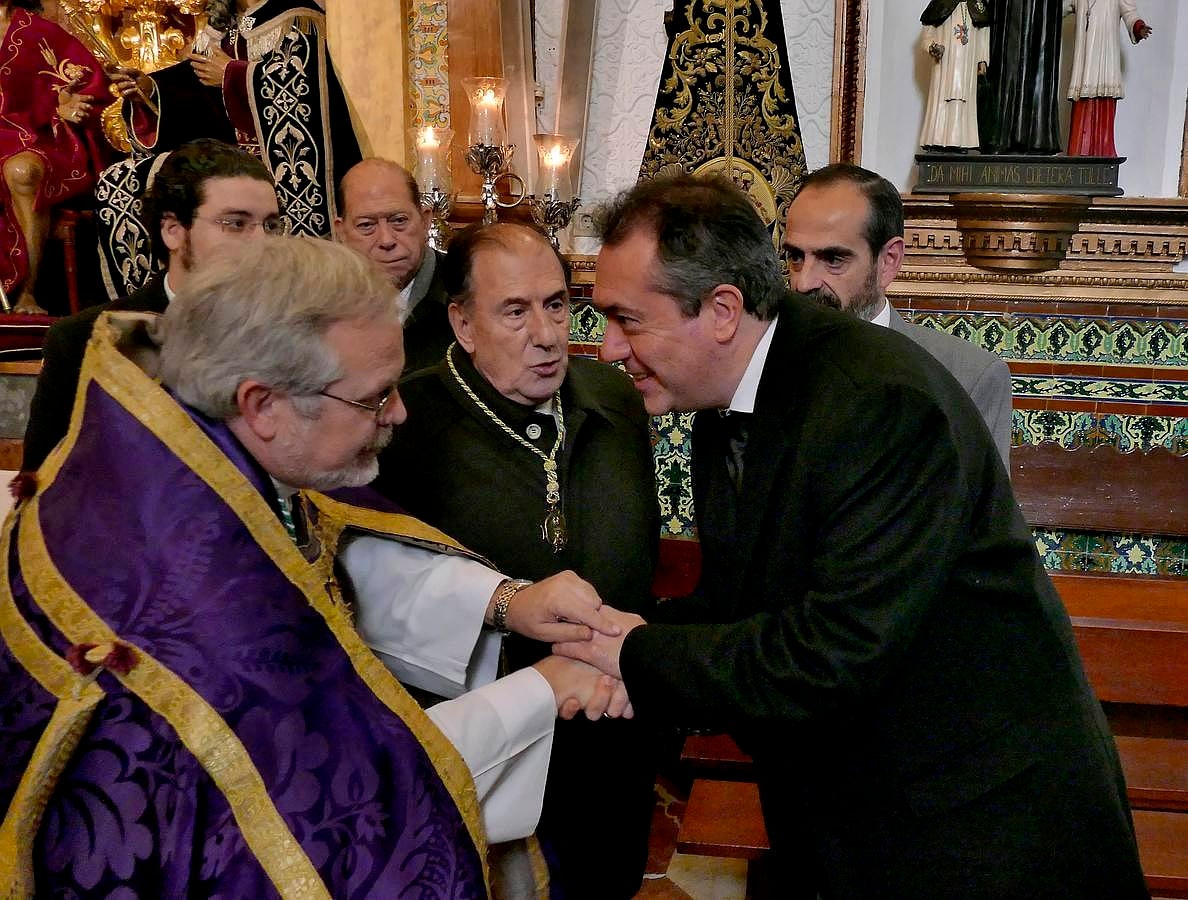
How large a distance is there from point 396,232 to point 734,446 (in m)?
2.13

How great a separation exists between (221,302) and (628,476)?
4.19 ft

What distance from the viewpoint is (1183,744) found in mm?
3172

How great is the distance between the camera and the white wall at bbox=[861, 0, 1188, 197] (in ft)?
19.0

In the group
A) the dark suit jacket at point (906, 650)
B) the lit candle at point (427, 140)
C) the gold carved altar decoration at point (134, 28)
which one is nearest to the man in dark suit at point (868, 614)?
the dark suit jacket at point (906, 650)

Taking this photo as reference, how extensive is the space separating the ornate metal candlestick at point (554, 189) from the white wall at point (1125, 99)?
1.71m

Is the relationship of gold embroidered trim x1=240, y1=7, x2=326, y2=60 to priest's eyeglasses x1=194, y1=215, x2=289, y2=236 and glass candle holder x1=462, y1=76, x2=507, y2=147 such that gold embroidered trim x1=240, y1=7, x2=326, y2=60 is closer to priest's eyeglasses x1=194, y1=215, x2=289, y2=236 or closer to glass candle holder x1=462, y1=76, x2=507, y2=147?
glass candle holder x1=462, y1=76, x2=507, y2=147

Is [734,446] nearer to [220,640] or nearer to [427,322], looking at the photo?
[220,640]

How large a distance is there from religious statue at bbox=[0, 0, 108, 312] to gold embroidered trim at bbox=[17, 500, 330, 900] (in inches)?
223

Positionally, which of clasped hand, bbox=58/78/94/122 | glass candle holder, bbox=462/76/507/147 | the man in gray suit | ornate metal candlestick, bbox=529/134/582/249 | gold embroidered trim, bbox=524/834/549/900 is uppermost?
clasped hand, bbox=58/78/94/122

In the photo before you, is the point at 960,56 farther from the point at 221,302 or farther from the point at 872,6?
the point at 221,302

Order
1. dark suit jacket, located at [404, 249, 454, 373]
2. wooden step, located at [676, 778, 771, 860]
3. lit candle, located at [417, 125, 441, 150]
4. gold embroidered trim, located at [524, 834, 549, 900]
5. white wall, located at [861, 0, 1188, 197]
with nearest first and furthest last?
gold embroidered trim, located at [524, 834, 549, 900] < wooden step, located at [676, 778, 771, 860] < dark suit jacket, located at [404, 249, 454, 373] < lit candle, located at [417, 125, 441, 150] < white wall, located at [861, 0, 1188, 197]

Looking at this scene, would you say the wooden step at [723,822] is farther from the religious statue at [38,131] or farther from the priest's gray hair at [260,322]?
the religious statue at [38,131]

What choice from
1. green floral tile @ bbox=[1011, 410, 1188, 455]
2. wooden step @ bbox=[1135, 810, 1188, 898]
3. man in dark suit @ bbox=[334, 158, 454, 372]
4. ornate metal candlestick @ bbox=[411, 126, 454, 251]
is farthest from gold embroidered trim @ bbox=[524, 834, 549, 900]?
green floral tile @ bbox=[1011, 410, 1188, 455]

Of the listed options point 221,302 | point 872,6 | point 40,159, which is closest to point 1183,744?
point 221,302
